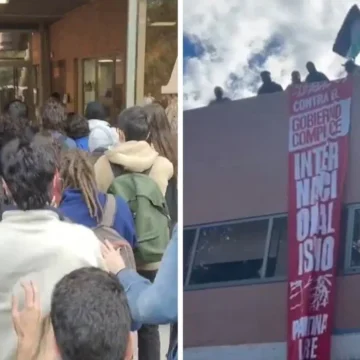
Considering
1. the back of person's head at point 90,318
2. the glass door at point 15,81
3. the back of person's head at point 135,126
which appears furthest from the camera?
the glass door at point 15,81

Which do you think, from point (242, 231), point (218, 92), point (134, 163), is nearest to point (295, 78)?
point (218, 92)

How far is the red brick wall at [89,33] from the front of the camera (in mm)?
12976

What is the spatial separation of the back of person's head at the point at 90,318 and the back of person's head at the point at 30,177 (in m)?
0.79

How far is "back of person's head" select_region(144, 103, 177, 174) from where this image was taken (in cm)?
514

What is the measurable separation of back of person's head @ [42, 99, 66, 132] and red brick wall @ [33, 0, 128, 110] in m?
6.30

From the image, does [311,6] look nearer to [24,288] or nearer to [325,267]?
[325,267]

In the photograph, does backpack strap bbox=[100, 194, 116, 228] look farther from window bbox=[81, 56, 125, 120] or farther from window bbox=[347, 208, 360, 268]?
window bbox=[81, 56, 125, 120]

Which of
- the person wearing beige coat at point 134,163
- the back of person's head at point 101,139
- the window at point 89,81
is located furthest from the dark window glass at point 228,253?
the window at point 89,81

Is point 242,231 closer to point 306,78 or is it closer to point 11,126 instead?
point 306,78

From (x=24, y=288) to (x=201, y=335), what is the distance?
573 millimetres

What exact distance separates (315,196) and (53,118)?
12.4 feet

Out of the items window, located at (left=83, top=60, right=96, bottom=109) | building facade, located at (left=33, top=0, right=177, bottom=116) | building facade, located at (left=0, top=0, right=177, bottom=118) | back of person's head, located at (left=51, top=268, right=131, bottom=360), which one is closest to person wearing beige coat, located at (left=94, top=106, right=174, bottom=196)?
building facade, located at (left=0, top=0, right=177, bottom=118)

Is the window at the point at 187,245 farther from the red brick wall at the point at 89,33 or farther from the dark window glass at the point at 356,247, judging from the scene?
the red brick wall at the point at 89,33

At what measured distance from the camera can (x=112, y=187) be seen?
461 cm
